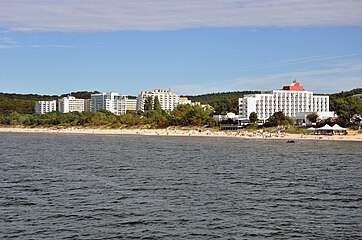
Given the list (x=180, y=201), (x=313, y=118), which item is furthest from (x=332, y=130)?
(x=180, y=201)

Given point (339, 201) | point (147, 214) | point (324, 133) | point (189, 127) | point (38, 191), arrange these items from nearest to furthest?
point (147, 214), point (339, 201), point (38, 191), point (324, 133), point (189, 127)

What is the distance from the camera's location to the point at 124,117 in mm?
163000

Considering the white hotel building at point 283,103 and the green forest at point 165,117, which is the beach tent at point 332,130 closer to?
the green forest at point 165,117

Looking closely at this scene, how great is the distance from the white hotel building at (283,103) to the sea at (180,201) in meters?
98.9

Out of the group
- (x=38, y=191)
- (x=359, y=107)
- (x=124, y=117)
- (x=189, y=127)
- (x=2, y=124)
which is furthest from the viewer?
(x=2, y=124)

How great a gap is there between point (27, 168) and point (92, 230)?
23.6m

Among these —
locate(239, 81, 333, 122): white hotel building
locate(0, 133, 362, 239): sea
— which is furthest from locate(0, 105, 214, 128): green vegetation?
locate(0, 133, 362, 239): sea

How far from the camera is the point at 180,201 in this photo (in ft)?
93.6

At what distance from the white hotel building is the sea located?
324ft

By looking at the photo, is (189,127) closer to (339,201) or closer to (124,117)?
(124,117)

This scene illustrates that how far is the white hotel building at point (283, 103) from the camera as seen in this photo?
14588 cm

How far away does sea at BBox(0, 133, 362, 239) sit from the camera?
73.4 ft

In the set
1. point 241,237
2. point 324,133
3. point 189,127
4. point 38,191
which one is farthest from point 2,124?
point 241,237

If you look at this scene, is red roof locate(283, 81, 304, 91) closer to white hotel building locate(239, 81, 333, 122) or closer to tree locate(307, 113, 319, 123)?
white hotel building locate(239, 81, 333, 122)
